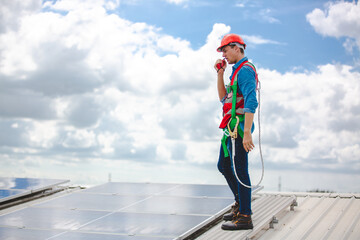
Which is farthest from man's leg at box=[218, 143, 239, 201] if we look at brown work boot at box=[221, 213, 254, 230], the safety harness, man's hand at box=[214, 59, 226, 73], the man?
man's hand at box=[214, 59, 226, 73]

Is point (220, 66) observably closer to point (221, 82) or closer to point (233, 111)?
point (221, 82)

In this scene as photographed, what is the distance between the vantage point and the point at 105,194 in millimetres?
8805

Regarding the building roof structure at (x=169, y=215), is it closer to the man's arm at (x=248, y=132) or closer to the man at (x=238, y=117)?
the man at (x=238, y=117)

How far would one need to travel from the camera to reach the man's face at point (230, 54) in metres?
5.74

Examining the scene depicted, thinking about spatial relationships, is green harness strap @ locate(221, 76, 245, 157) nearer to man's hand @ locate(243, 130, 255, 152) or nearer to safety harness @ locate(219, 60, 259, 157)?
safety harness @ locate(219, 60, 259, 157)

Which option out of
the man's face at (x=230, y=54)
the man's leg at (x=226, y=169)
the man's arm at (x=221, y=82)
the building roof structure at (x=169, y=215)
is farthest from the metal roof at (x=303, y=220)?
the man's face at (x=230, y=54)

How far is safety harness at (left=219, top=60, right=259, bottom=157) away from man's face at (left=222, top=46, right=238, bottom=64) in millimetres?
144

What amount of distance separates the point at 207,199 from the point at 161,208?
3.23 ft

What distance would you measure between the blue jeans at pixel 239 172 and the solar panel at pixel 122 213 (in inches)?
27.9

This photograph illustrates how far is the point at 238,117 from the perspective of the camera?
5523mm

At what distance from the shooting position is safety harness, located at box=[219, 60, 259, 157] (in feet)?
18.1

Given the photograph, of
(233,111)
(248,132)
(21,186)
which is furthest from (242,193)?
(21,186)

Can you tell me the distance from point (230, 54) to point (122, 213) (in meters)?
3.12

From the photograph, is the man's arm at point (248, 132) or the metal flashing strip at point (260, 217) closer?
the man's arm at point (248, 132)
